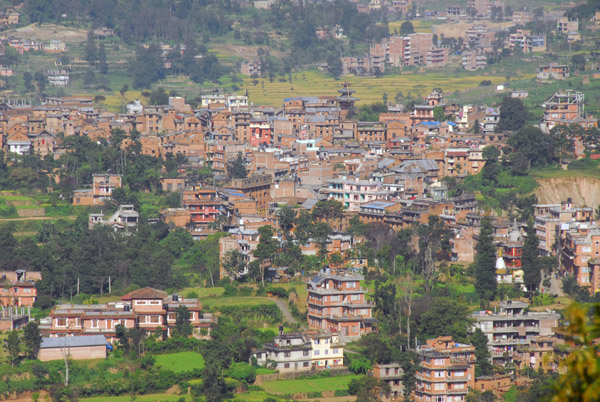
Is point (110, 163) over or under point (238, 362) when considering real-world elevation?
over

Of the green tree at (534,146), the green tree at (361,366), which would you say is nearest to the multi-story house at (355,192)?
the green tree at (534,146)

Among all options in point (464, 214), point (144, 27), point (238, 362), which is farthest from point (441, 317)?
point (144, 27)

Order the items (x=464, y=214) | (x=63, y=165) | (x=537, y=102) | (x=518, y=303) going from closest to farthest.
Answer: (x=518, y=303)
(x=464, y=214)
(x=63, y=165)
(x=537, y=102)

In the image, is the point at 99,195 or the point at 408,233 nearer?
the point at 408,233

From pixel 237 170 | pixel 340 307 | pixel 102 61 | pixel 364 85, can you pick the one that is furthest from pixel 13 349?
pixel 102 61

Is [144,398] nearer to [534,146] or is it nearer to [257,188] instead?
[257,188]

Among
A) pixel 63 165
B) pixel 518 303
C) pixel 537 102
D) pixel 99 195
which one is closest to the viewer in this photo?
pixel 518 303

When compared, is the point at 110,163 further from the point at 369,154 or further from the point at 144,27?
the point at 144,27
